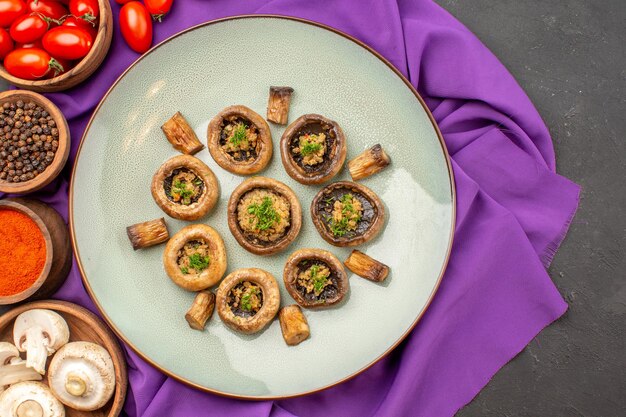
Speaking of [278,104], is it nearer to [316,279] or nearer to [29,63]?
[316,279]

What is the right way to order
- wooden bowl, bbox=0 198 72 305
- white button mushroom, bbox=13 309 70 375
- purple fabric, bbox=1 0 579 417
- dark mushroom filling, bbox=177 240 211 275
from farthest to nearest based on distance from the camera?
purple fabric, bbox=1 0 579 417
dark mushroom filling, bbox=177 240 211 275
white button mushroom, bbox=13 309 70 375
wooden bowl, bbox=0 198 72 305

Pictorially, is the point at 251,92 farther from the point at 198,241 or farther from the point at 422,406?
the point at 422,406

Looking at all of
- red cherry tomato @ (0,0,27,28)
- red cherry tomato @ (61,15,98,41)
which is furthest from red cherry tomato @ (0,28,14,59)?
red cherry tomato @ (61,15,98,41)

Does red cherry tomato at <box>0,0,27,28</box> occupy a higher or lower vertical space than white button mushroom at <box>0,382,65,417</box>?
higher

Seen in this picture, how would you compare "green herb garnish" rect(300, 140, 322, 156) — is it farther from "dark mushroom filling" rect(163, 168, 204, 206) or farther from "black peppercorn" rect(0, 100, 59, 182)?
"black peppercorn" rect(0, 100, 59, 182)

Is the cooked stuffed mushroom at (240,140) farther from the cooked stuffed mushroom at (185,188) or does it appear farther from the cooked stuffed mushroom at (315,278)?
the cooked stuffed mushroom at (315,278)

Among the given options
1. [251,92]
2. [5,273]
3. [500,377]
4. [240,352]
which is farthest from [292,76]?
[500,377]

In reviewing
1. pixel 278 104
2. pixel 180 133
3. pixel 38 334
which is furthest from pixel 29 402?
pixel 278 104
